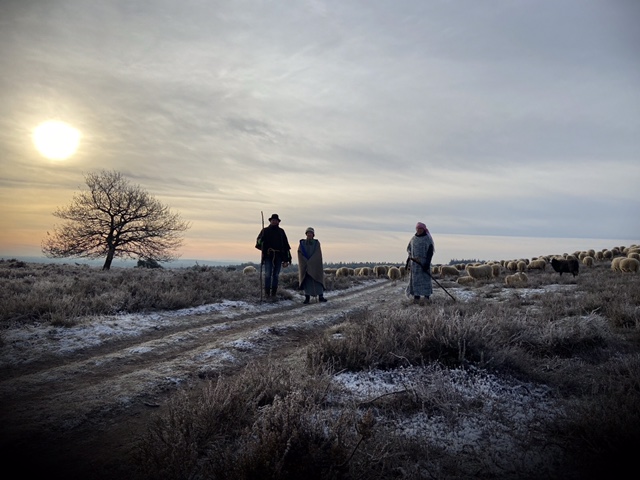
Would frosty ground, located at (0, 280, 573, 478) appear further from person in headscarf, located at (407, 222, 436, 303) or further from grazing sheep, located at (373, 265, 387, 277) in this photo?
grazing sheep, located at (373, 265, 387, 277)

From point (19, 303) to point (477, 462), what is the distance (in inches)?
369

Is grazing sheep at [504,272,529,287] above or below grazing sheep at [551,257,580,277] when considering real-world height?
below

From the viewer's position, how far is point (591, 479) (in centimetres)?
245

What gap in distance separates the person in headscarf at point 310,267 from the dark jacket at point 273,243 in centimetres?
64

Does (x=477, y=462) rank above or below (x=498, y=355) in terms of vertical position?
below

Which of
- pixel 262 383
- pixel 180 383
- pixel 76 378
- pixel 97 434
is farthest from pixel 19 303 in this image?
pixel 262 383

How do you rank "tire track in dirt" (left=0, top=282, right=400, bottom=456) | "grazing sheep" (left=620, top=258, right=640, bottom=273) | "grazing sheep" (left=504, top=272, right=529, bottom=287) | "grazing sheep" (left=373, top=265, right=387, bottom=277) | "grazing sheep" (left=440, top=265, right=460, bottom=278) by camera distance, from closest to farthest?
"tire track in dirt" (left=0, top=282, right=400, bottom=456) → "grazing sheep" (left=504, top=272, right=529, bottom=287) → "grazing sheep" (left=620, top=258, right=640, bottom=273) → "grazing sheep" (left=440, top=265, right=460, bottom=278) → "grazing sheep" (left=373, top=265, right=387, bottom=277)

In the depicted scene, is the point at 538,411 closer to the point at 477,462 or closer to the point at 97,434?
the point at 477,462

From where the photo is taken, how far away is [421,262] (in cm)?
1218

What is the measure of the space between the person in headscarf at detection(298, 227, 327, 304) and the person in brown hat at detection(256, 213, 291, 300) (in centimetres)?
65

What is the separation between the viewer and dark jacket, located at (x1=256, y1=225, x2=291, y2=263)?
1391 cm

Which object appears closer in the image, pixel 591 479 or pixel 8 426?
pixel 591 479

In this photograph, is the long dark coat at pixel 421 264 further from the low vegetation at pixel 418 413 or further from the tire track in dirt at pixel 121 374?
the low vegetation at pixel 418 413

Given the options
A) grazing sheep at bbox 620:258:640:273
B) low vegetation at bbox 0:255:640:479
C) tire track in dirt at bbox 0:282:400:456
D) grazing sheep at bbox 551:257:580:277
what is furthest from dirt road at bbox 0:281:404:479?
grazing sheep at bbox 620:258:640:273
